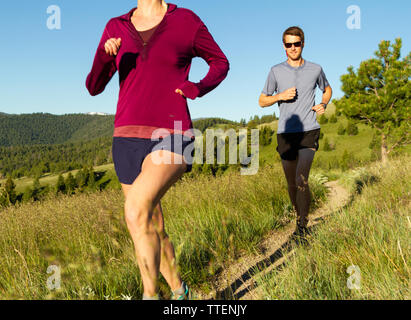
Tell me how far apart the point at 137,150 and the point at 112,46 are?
0.61m

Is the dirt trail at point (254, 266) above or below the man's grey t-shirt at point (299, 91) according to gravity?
below

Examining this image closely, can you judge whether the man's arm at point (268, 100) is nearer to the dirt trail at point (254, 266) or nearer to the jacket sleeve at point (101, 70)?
the dirt trail at point (254, 266)

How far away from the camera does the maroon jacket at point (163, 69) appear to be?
191cm

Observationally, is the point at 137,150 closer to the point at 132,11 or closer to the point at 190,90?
the point at 190,90

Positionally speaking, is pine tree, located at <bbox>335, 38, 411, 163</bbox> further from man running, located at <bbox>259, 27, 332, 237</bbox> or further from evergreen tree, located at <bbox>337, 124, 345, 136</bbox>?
evergreen tree, located at <bbox>337, 124, 345, 136</bbox>

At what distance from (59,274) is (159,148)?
5.19 ft

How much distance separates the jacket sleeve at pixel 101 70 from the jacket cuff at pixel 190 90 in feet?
1.66

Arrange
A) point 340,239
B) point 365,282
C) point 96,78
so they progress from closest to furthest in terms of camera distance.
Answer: point 96,78
point 365,282
point 340,239

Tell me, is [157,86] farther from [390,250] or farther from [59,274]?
[390,250]

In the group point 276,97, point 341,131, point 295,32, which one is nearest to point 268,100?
point 276,97

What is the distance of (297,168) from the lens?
157 inches

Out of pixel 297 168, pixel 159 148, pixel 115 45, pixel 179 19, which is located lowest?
pixel 297 168
